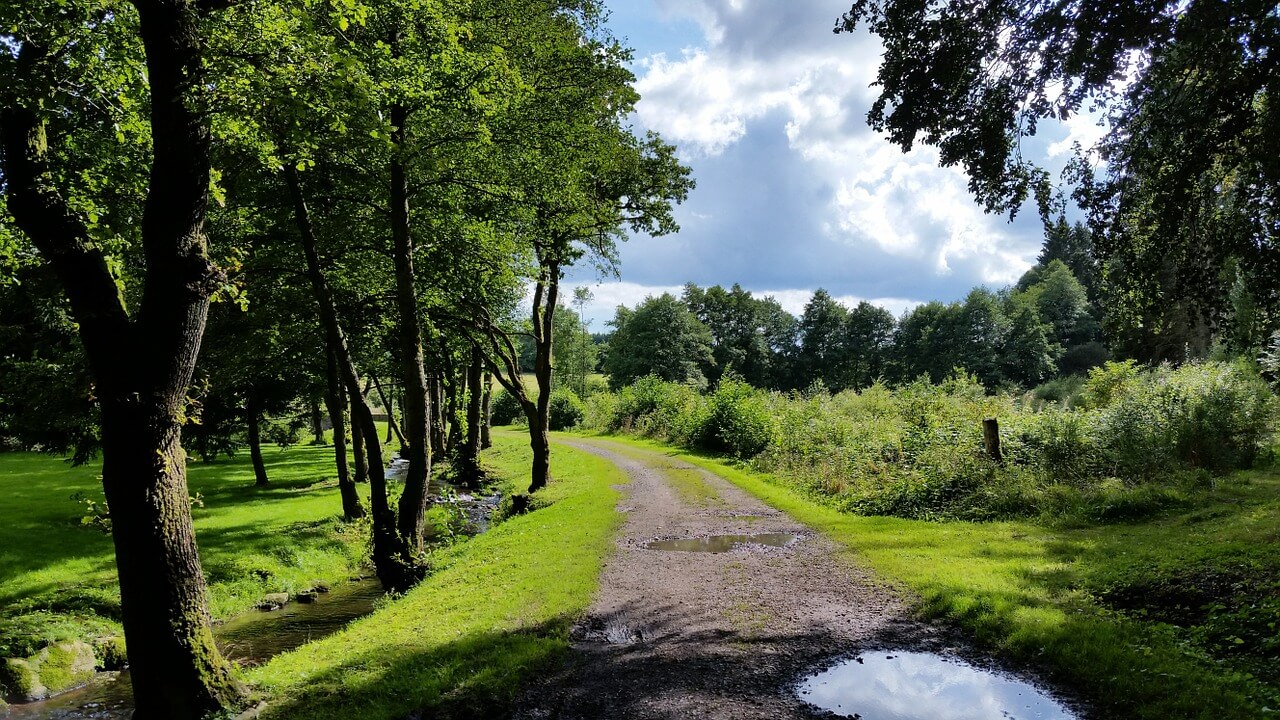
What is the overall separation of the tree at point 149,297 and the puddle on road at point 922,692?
6125 mm

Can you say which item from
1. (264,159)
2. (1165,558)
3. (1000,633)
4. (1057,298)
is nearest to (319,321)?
(264,159)

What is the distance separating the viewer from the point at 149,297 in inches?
227

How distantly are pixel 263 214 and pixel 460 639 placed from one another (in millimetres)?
9986

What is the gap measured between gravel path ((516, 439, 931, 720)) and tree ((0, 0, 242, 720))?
3565 mm

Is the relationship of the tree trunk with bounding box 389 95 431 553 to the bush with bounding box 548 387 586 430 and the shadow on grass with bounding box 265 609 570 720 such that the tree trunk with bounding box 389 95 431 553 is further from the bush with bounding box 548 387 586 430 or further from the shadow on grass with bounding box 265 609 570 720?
the bush with bounding box 548 387 586 430

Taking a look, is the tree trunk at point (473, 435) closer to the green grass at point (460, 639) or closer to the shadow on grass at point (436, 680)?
the green grass at point (460, 639)

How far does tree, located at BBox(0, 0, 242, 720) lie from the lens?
547 cm

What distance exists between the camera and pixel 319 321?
602 inches

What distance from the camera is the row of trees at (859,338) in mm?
65250

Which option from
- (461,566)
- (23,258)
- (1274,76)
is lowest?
(461,566)

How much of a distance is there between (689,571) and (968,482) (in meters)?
7.69

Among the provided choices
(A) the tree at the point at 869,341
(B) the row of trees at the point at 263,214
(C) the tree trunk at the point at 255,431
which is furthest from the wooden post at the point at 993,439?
(A) the tree at the point at 869,341

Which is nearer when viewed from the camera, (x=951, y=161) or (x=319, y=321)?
(x=951, y=161)

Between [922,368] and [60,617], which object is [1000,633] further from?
[922,368]
